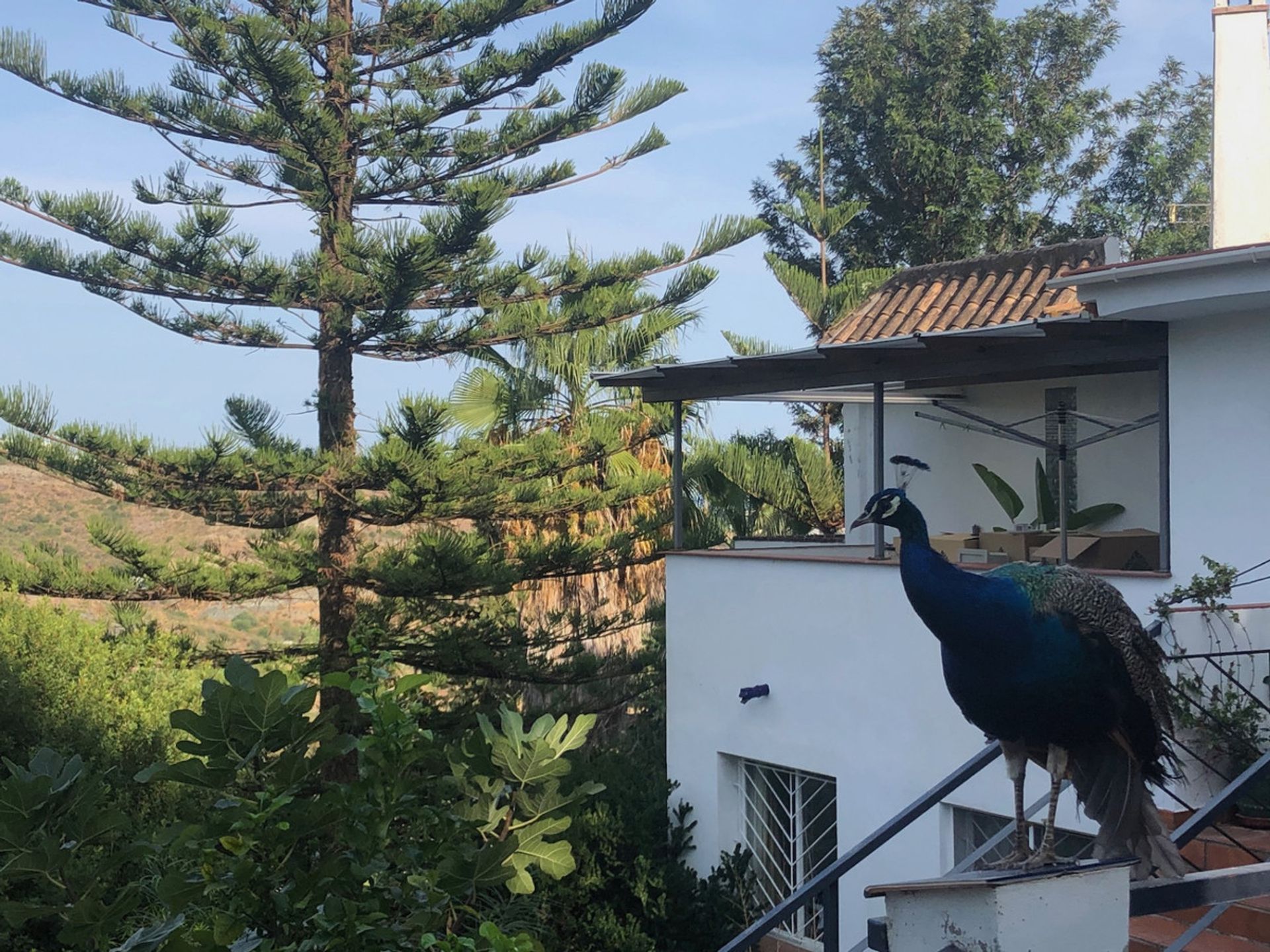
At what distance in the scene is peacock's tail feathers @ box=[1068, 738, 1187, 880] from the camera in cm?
319

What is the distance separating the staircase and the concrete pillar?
4.86 feet

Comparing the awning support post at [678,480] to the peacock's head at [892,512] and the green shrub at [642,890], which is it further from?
the peacock's head at [892,512]

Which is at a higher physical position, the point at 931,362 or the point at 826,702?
the point at 931,362

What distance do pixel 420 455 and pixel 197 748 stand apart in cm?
1088

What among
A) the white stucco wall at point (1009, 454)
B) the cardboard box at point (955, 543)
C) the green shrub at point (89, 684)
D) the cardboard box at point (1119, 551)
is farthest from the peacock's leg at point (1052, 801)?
the green shrub at point (89, 684)

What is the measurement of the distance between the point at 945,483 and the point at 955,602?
7818 millimetres

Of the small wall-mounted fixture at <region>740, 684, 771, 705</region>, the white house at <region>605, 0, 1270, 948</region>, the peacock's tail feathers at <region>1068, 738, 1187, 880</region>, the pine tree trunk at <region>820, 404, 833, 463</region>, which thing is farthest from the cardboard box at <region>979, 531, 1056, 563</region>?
the pine tree trunk at <region>820, 404, 833, 463</region>

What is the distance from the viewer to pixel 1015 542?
8.07m

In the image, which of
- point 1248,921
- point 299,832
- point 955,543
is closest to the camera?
point 299,832

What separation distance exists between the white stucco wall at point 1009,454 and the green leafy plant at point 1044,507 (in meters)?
0.14

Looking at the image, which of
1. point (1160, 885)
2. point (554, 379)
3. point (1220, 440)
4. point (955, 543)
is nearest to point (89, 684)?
point (554, 379)

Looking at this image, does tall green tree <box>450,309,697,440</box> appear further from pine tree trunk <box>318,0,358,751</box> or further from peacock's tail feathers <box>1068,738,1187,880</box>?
peacock's tail feathers <box>1068,738,1187,880</box>

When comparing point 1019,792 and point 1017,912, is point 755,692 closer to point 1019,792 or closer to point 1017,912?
point 1019,792

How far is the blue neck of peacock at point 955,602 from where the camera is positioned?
3172 millimetres
